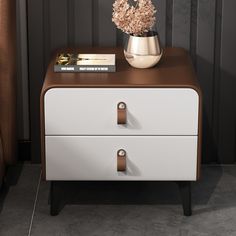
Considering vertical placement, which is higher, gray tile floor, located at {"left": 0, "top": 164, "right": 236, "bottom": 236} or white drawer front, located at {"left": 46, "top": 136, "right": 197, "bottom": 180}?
white drawer front, located at {"left": 46, "top": 136, "right": 197, "bottom": 180}

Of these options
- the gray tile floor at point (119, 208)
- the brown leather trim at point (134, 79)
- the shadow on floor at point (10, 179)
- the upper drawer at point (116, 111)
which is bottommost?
the gray tile floor at point (119, 208)

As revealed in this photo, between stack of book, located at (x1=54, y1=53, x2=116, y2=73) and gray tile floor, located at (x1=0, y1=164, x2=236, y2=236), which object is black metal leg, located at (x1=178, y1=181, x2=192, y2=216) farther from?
stack of book, located at (x1=54, y1=53, x2=116, y2=73)

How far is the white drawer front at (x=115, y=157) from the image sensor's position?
2926mm

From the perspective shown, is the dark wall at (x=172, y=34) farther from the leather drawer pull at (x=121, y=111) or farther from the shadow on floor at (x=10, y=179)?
the leather drawer pull at (x=121, y=111)

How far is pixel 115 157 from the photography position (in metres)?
2.95

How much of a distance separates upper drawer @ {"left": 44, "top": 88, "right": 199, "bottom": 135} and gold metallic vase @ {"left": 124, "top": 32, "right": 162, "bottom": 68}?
0.19 metres

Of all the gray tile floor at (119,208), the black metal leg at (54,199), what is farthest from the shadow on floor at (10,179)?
the black metal leg at (54,199)

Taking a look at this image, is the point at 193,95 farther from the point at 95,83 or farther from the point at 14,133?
the point at 14,133

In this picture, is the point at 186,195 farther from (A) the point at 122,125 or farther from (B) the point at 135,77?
(B) the point at 135,77

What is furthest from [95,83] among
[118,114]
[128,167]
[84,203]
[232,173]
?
[232,173]

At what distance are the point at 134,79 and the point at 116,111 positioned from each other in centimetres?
13

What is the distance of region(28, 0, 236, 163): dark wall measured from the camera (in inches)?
129

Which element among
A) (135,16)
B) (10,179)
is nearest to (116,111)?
(135,16)

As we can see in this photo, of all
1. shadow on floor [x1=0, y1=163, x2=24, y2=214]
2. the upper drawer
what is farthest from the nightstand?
shadow on floor [x1=0, y1=163, x2=24, y2=214]
